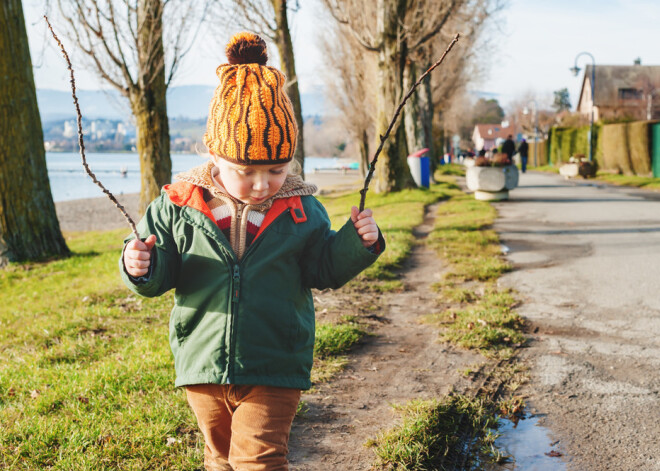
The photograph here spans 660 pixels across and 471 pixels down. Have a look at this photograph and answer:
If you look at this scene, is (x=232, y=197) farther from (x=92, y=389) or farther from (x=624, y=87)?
(x=624, y=87)

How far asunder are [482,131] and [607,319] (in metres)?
110

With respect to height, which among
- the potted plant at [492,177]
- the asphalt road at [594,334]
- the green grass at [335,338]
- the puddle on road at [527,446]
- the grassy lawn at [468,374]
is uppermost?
the potted plant at [492,177]

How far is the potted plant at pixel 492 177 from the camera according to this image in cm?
1510

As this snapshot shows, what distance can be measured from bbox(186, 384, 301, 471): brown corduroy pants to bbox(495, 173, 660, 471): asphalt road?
149cm

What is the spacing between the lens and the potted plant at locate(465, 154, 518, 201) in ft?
49.5

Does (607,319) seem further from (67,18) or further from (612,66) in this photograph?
(612,66)

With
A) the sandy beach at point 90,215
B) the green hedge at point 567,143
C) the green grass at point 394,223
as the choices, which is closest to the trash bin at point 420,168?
the green grass at point 394,223

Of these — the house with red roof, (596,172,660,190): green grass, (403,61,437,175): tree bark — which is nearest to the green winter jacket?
(596,172,660,190): green grass

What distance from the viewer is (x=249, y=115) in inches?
89.3

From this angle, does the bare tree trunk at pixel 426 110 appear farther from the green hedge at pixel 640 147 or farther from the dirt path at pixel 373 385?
the dirt path at pixel 373 385

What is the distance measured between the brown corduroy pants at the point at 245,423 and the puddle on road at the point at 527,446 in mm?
1160

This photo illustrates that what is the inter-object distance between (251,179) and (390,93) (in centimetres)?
1461

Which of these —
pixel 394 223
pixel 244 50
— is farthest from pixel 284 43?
pixel 244 50

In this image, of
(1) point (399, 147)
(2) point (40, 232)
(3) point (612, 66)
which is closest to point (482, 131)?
(3) point (612, 66)
